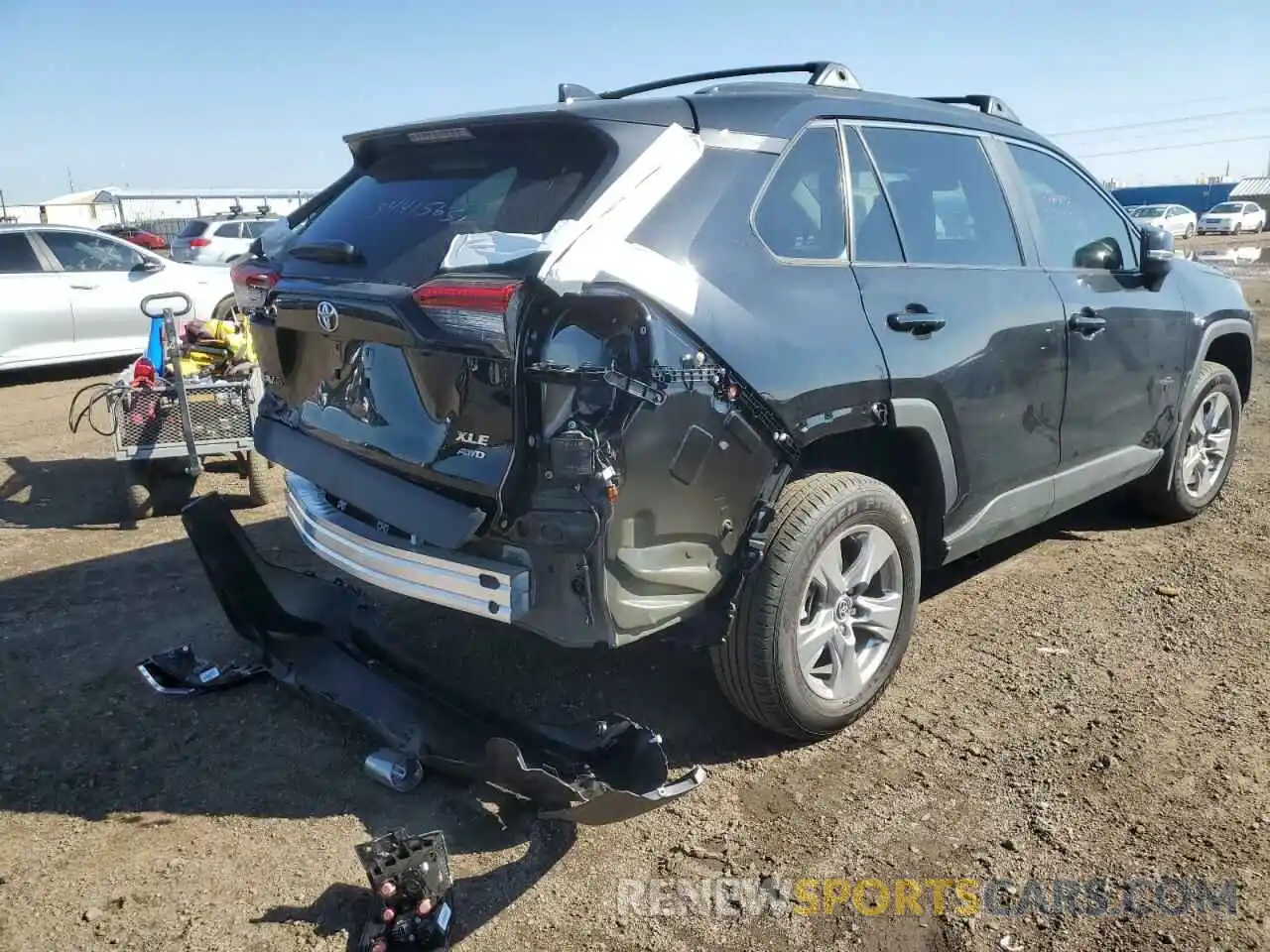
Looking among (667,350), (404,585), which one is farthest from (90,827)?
(667,350)

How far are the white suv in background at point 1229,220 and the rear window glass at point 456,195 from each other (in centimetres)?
4691

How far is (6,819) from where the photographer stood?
2.85 metres

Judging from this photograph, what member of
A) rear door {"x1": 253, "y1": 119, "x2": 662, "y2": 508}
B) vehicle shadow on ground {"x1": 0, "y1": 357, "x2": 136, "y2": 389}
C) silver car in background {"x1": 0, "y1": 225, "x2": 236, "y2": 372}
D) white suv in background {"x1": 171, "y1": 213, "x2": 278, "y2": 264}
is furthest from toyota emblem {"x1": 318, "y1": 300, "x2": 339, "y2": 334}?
white suv in background {"x1": 171, "y1": 213, "x2": 278, "y2": 264}

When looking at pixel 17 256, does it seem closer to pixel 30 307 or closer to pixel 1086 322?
pixel 30 307

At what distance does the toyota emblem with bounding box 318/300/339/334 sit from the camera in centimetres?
279

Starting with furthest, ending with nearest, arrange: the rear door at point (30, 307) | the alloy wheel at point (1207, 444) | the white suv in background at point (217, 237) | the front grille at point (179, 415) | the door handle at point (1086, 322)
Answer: the white suv in background at point (217, 237), the rear door at point (30, 307), the front grille at point (179, 415), the alloy wheel at point (1207, 444), the door handle at point (1086, 322)

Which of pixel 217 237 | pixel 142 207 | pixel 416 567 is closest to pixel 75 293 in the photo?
pixel 217 237

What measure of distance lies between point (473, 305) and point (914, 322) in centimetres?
153

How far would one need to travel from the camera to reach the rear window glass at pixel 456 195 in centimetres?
261

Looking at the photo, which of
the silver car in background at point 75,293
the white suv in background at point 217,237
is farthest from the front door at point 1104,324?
the white suv in background at point 217,237

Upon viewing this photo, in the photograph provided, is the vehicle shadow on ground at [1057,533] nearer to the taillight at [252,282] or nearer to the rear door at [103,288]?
the taillight at [252,282]

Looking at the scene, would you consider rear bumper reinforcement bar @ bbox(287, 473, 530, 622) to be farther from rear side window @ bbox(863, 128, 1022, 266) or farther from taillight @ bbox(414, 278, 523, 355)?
rear side window @ bbox(863, 128, 1022, 266)

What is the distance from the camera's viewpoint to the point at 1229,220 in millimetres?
40938

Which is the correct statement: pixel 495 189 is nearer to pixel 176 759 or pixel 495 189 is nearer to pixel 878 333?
pixel 878 333
